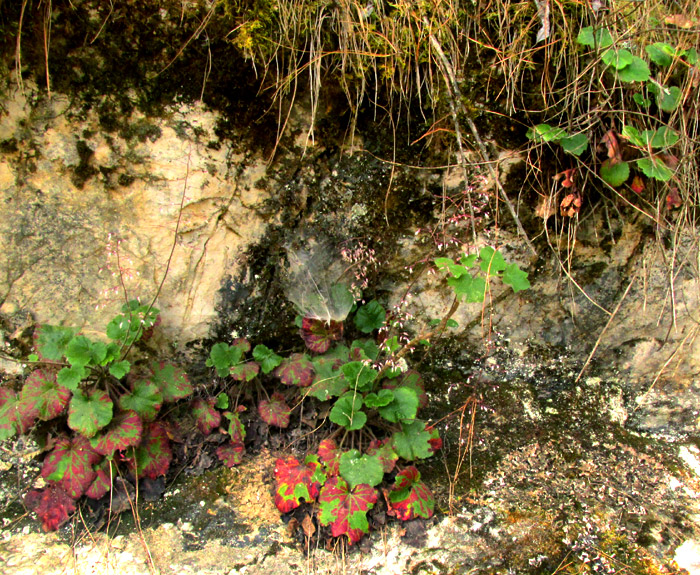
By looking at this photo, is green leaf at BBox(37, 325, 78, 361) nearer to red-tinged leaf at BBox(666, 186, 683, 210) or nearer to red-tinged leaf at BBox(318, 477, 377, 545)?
red-tinged leaf at BBox(318, 477, 377, 545)

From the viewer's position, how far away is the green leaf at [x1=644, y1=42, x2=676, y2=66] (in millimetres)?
1768

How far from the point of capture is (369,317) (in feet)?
6.88

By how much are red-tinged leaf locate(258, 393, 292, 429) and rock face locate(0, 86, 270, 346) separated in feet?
1.55

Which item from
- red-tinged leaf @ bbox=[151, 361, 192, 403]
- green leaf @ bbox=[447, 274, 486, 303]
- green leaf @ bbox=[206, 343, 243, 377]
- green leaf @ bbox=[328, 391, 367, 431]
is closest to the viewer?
green leaf @ bbox=[447, 274, 486, 303]

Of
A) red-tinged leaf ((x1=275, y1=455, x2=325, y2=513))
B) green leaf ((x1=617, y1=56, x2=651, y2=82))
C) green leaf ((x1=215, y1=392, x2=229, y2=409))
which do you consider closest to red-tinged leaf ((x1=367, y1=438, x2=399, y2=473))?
red-tinged leaf ((x1=275, y1=455, x2=325, y2=513))

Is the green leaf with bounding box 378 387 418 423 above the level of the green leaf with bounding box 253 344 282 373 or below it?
above

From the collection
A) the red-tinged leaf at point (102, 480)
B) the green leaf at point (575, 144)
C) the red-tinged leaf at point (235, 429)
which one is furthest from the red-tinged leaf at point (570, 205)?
the red-tinged leaf at point (102, 480)

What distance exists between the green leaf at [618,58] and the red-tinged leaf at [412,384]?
1356 mm

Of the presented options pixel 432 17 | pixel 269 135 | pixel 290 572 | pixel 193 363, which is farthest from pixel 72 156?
pixel 290 572

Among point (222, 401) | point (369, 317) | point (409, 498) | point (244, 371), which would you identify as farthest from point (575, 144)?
point (222, 401)

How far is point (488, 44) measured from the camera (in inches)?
72.3

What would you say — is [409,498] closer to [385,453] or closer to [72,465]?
[385,453]

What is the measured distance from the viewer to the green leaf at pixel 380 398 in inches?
70.0

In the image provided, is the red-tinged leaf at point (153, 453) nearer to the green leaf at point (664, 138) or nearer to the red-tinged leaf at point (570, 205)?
the red-tinged leaf at point (570, 205)
